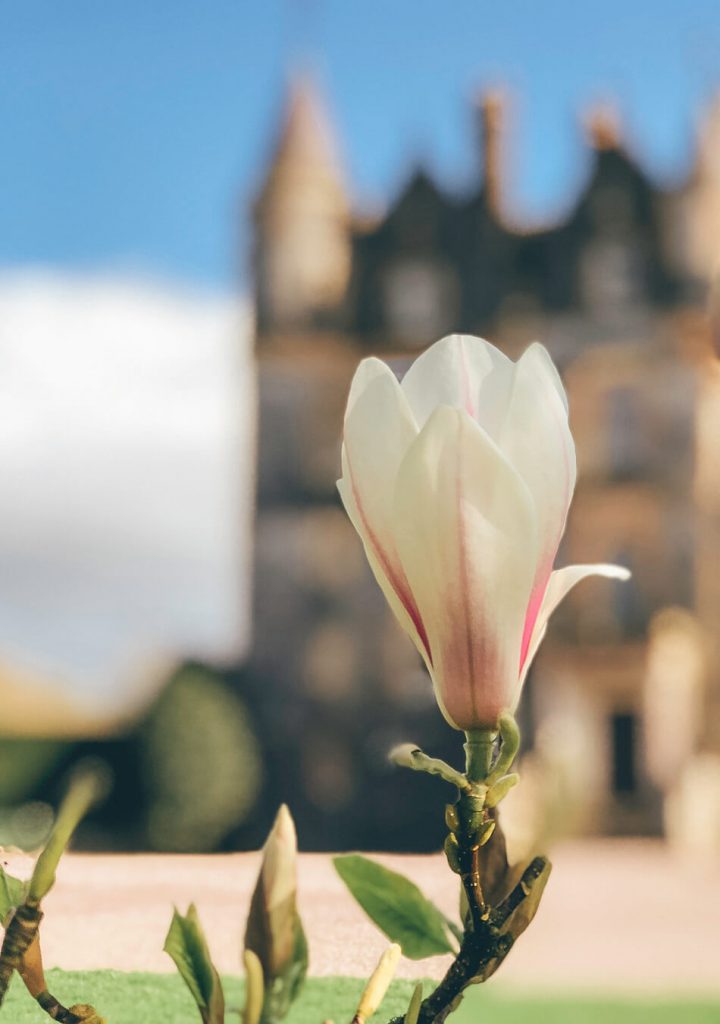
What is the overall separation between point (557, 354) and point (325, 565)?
488 centimetres

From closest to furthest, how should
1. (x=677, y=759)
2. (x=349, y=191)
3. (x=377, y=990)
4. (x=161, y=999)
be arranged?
1. (x=377, y=990)
2. (x=161, y=999)
3. (x=677, y=759)
4. (x=349, y=191)

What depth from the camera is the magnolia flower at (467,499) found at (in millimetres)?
→ 511

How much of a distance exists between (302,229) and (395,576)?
79.6 ft

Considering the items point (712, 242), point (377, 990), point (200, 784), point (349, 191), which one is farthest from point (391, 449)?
point (349, 191)

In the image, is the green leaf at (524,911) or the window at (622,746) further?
the window at (622,746)

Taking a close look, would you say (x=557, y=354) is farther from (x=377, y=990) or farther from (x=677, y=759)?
(x=377, y=990)

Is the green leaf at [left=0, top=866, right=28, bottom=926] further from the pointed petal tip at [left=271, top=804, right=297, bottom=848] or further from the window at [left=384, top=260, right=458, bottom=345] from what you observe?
the window at [left=384, top=260, right=458, bottom=345]

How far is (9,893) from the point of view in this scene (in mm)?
544

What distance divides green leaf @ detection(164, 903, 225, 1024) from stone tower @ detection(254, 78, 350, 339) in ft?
76.6

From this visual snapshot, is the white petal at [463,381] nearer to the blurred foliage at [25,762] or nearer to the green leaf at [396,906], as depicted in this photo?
the green leaf at [396,906]

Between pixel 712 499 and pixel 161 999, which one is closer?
pixel 161 999

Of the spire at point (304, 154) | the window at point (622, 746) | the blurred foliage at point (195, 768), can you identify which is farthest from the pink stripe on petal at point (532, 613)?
the spire at point (304, 154)

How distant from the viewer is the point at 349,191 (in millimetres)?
25219

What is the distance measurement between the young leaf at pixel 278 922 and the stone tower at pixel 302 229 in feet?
76.6
